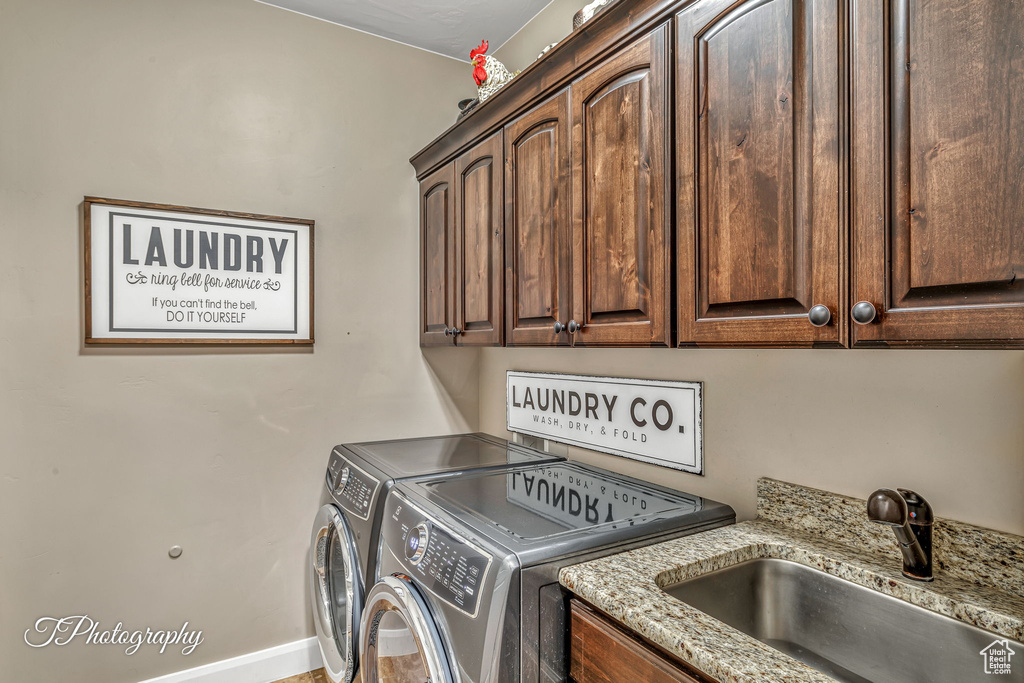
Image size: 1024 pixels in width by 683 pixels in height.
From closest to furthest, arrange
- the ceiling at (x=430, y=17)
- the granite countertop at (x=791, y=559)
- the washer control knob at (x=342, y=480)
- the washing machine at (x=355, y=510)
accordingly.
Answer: the granite countertop at (x=791, y=559) < the washing machine at (x=355, y=510) < the washer control knob at (x=342, y=480) < the ceiling at (x=430, y=17)

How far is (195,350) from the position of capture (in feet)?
6.81

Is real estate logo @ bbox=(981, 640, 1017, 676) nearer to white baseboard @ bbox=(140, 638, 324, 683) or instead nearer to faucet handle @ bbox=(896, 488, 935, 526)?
faucet handle @ bbox=(896, 488, 935, 526)

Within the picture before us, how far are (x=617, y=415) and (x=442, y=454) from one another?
0.69 meters

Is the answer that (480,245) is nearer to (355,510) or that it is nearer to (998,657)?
(355,510)

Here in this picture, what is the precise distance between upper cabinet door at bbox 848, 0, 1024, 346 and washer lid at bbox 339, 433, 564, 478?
1.31 meters

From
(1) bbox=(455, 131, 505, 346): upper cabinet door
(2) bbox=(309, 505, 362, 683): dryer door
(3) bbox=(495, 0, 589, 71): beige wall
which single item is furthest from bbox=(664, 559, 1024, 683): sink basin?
(3) bbox=(495, 0, 589, 71): beige wall

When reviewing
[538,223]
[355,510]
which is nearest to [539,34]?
[538,223]

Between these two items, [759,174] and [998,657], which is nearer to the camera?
[998,657]

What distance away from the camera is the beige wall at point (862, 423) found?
3.34 feet

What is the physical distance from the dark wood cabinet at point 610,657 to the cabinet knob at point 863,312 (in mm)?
600

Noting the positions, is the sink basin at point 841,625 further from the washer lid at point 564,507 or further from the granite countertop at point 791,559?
the washer lid at point 564,507

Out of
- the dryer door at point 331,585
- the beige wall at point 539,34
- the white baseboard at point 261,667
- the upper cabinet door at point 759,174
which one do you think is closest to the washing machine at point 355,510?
the dryer door at point 331,585

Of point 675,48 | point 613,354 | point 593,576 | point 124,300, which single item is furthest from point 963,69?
point 124,300

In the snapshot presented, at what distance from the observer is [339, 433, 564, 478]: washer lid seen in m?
1.87
